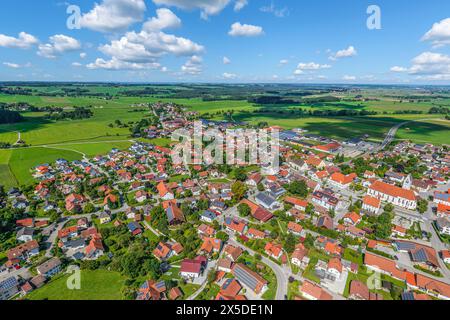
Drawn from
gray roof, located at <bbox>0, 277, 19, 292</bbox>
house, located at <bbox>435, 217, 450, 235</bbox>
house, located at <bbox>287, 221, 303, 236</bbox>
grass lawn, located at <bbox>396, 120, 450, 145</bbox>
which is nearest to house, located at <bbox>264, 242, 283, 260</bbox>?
house, located at <bbox>287, 221, 303, 236</bbox>

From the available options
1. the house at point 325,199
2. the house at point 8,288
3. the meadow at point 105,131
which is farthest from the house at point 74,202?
the house at point 325,199

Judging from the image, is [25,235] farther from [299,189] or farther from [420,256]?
[420,256]

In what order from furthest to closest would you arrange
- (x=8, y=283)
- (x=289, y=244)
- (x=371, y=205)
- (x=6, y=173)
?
1. (x=6, y=173)
2. (x=371, y=205)
3. (x=289, y=244)
4. (x=8, y=283)

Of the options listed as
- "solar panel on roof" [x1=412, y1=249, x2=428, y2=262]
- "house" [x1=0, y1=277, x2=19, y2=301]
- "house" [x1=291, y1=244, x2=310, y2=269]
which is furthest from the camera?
"solar panel on roof" [x1=412, y1=249, x2=428, y2=262]

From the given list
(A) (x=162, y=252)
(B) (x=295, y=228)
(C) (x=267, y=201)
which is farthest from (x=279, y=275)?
(C) (x=267, y=201)

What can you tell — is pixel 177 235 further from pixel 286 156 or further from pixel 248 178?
pixel 286 156

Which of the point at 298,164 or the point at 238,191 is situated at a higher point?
the point at 298,164

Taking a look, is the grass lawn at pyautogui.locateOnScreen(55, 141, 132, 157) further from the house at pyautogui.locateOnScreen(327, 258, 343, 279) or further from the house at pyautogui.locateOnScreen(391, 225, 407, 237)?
the house at pyautogui.locateOnScreen(391, 225, 407, 237)
